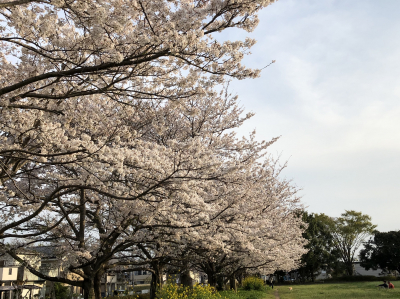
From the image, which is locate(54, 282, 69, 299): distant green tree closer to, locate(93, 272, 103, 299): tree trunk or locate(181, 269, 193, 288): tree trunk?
locate(181, 269, 193, 288): tree trunk

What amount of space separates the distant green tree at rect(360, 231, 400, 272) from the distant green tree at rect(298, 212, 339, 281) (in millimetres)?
4292

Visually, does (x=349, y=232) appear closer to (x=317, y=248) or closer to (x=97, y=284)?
(x=317, y=248)

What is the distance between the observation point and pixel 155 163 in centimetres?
604

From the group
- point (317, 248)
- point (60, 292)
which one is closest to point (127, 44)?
point (60, 292)

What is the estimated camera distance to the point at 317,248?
149ft

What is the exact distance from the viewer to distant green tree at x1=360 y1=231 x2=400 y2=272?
142 feet

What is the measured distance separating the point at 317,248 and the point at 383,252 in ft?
29.3

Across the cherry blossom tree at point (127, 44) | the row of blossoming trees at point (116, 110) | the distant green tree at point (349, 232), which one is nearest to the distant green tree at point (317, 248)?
the distant green tree at point (349, 232)

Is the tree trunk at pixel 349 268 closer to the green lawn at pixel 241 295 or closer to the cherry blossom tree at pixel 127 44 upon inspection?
the green lawn at pixel 241 295

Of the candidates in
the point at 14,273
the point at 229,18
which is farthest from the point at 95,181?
the point at 14,273

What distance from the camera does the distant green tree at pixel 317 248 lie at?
4462cm

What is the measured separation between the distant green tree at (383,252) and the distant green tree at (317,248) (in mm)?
4292

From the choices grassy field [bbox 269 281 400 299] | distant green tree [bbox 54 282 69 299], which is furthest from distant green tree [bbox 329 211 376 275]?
distant green tree [bbox 54 282 69 299]

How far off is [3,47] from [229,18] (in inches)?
184
